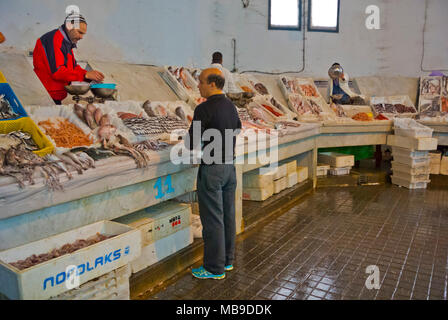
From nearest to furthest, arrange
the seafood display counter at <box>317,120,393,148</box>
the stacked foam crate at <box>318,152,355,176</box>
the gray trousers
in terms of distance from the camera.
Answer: the gray trousers
the seafood display counter at <box>317,120,393,148</box>
the stacked foam crate at <box>318,152,355,176</box>

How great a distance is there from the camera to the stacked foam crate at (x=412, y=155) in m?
6.87

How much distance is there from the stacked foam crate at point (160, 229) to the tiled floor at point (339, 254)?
0.29 m

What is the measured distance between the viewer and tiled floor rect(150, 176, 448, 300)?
3375 millimetres

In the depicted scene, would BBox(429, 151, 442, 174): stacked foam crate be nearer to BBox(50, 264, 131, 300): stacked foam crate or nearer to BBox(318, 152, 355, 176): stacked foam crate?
BBox(318, 152, 355, 176): stacked foam crate

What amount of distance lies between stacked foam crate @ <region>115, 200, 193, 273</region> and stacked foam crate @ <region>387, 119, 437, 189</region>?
189 inches

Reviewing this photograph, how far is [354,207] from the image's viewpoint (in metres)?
5.93

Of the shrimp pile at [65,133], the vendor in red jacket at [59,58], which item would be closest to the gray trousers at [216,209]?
the shrimp pile at [65,133]

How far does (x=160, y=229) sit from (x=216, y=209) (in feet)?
1.80

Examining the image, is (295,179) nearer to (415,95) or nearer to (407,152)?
(407,152)

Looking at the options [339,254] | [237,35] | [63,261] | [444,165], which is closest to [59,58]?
[63,261]

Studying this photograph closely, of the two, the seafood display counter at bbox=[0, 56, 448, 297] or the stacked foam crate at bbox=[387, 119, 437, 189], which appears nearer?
the seafood display counter at bbox=[0, 56, 448, 297]

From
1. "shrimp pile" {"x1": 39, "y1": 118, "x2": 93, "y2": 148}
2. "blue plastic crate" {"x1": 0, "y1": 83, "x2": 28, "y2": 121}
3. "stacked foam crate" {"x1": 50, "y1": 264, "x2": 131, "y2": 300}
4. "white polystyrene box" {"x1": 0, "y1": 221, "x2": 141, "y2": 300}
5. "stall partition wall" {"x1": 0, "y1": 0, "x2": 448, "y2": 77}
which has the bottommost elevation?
"stacked foam crate" {"x1": 50, "y1": 264, "x2": 131, "y2": 300}

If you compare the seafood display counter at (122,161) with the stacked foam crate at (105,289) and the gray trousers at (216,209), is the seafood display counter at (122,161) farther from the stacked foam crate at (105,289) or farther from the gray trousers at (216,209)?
the gray trousers at (216,209)

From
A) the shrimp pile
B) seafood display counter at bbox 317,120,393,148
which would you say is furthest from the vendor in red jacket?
seafood display counter at bbox 317,120,393,148
